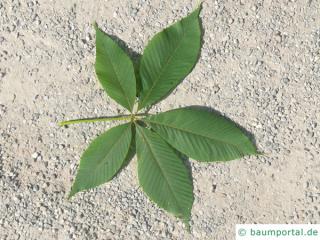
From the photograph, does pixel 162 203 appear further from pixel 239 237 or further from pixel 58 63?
pixel 58 63

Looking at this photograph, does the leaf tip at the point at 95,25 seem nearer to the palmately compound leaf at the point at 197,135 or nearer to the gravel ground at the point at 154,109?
the gravel ground at the point at 154,109

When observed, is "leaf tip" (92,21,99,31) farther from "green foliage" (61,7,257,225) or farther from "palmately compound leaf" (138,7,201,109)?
"palmately compound leaf" (138,7,201,109)

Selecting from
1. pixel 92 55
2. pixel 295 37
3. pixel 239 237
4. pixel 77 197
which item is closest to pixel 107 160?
pixel 77 197

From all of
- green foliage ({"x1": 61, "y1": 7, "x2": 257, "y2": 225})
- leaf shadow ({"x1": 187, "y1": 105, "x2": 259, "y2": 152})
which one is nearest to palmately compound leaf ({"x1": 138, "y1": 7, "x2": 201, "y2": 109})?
green foliage ({"x1": 61, "y1": 7, "x2": 257, "y2": 225})

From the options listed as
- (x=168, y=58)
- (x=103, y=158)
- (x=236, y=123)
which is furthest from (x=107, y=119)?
(x=236, y=123)

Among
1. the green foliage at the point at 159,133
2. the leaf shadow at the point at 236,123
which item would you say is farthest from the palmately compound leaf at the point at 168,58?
the leaf shadow at the point at 236,123
